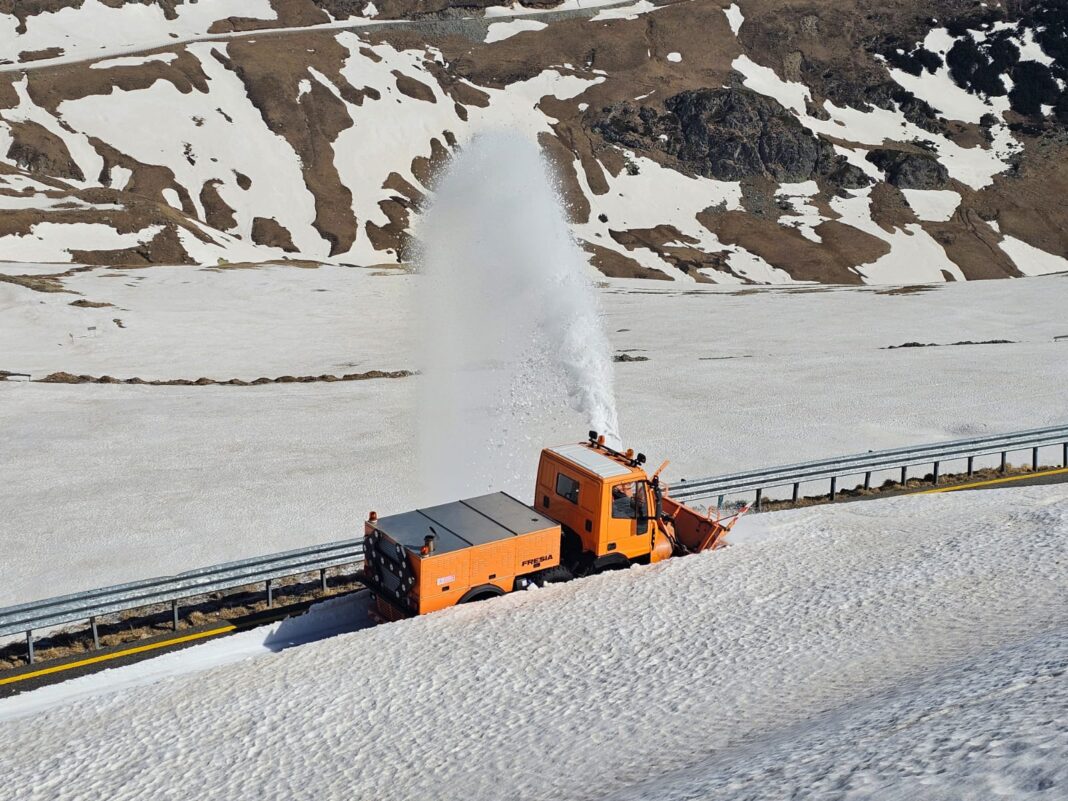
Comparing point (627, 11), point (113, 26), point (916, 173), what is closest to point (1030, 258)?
point (916, 173)

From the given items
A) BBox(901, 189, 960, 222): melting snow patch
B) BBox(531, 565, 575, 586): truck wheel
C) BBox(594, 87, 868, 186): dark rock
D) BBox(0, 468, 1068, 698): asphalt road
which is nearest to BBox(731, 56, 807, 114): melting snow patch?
BBox(594, 87, 868, 186): dark rock

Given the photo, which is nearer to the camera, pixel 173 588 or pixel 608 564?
pixel 173 588

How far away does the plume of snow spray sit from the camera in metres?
28.6

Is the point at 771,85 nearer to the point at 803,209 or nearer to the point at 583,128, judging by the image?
the point at 803,209

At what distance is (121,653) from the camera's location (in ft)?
55.8

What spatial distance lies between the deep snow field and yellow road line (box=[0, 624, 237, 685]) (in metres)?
3.44

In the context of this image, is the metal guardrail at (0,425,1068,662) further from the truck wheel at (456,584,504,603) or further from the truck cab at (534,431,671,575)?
the truck cab at (534,431,671,575)

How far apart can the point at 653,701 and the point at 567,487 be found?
504 centimetres

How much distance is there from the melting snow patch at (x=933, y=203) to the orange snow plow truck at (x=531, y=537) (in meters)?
121

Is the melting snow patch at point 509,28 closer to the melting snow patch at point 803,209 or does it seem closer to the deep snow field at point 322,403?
the melting snow patch at point 803,209

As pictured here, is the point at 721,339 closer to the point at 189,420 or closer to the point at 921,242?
the point at 189,420

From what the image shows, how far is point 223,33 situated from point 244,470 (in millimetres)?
136222

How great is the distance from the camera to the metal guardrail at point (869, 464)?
24.4 metres

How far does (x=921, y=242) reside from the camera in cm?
12069
